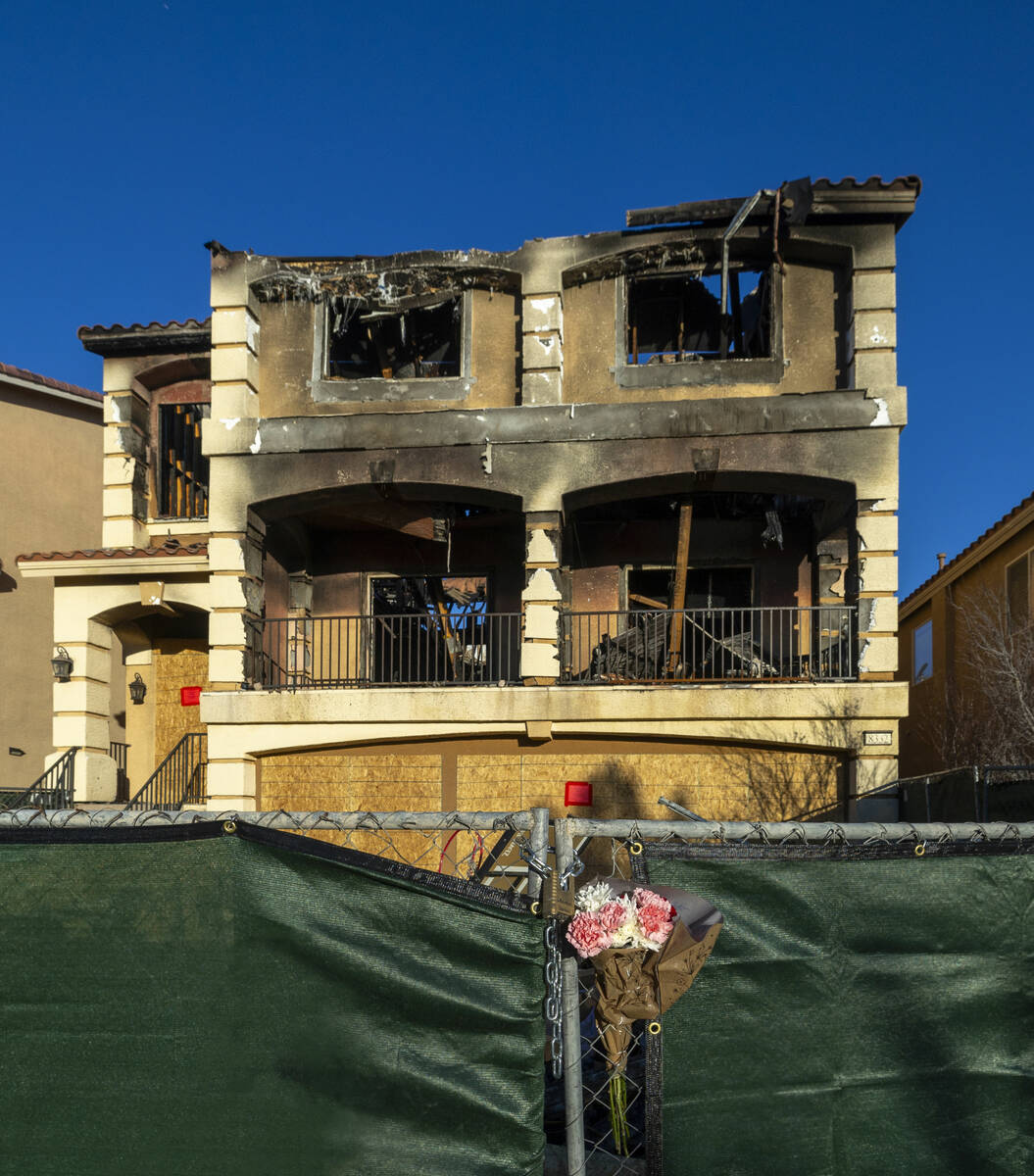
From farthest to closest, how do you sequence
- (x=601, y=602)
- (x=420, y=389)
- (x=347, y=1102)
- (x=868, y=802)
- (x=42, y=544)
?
1. (x=42, y=544)
2. (x=601, y=602)
3. (x=420, y=389)
4. (x=868, y=802)
5. (x=347, y=1102)

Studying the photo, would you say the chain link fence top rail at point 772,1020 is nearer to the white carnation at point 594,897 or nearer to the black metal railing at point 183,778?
the white carnation at point 594,897

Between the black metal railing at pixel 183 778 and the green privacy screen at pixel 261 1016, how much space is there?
466 inches

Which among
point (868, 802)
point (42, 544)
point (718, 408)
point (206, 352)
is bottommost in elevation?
point (868, 802)

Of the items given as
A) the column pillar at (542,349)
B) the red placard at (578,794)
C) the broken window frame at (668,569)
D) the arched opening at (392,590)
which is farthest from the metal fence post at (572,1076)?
the broken window frame at (668,569)

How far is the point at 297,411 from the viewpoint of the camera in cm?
1498

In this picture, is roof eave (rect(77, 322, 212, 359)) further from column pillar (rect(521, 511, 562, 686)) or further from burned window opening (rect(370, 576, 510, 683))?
column pillar (rect(521, 511, 562, 686))

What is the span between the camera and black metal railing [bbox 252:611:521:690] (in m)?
15.5

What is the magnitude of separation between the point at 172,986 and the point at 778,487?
11.6 m

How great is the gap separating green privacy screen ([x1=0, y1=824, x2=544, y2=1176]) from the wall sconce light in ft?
41.9

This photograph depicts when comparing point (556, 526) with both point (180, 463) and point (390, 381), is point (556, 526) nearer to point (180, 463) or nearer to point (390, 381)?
point (390, 381)

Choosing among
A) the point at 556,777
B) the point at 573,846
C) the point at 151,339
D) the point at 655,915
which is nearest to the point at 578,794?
the point at 556,777

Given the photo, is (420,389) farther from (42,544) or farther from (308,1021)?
(308,1021)

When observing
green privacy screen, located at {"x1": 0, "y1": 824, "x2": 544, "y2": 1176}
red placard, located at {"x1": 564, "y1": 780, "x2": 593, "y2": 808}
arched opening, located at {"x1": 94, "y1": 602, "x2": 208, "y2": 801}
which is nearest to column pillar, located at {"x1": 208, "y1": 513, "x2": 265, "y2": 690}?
arched opening, located at {"x1": 94, "y1": 602, "x2": 208, "y2": 801}

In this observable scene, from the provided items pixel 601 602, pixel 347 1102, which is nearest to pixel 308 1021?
pixel 347 1102
